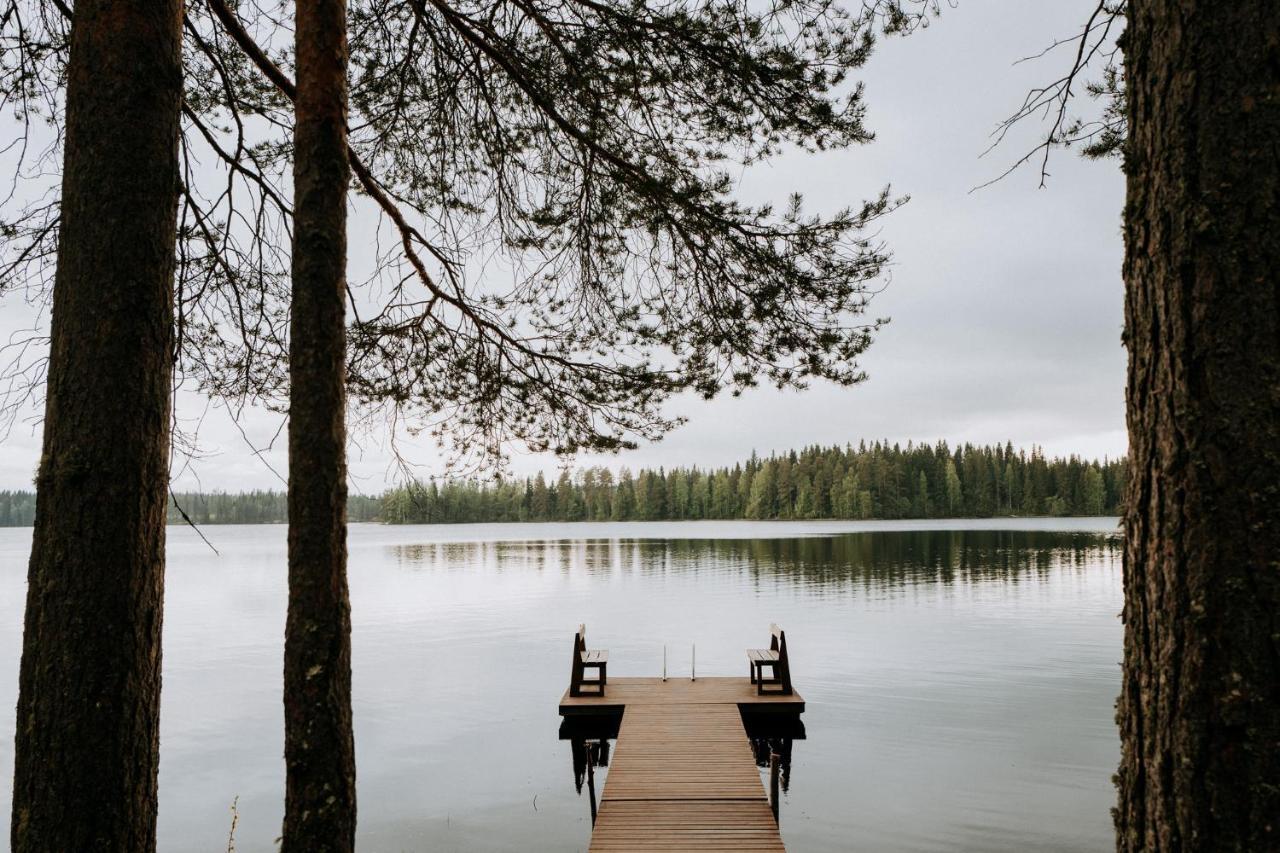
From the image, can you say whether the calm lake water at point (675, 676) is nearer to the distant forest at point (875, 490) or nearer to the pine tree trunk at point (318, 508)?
the pine tree trunk at point (318, 508)

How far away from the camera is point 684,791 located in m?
7.24

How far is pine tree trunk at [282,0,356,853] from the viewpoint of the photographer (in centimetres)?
294

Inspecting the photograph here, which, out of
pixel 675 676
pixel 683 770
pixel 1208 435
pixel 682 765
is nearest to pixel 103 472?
pixel 1208 435

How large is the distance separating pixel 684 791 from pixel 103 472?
610cm

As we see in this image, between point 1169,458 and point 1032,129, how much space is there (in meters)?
2.02

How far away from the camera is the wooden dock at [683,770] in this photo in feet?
20.6

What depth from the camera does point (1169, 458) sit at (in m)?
1.65

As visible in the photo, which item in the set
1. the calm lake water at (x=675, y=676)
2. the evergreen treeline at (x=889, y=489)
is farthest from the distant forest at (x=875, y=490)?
the calm lake water at (x=675, y=676)

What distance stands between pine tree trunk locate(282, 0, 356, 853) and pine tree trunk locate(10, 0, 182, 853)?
0.45 metres

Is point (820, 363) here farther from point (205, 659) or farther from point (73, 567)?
point (205, 659)

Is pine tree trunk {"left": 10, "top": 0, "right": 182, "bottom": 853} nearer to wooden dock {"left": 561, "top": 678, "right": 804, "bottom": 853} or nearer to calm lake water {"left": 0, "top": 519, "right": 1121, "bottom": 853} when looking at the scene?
wooden dock {"left": 561, "top": 678, "right": 804, "bottom": 853}

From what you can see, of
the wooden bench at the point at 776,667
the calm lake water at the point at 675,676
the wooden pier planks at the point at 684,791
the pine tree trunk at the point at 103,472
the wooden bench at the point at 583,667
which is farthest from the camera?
the wooden bench at the point at 583,667

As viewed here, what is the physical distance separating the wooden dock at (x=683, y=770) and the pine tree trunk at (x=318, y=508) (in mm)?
3805

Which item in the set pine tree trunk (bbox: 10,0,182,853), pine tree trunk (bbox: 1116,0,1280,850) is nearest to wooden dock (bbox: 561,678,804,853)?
pine tree trunk (bbox: 10,0,182,853)
